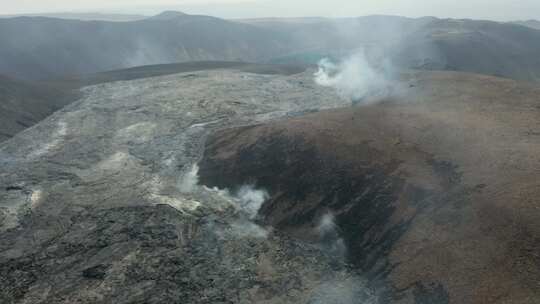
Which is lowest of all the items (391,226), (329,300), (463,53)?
(329,300)

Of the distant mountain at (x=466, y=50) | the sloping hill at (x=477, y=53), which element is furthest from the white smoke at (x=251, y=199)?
the sloping hill at (x=477, y=53)

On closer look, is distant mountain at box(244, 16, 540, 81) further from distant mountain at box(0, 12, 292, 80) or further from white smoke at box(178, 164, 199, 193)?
white smoke at box(178, 164, 199, 193)

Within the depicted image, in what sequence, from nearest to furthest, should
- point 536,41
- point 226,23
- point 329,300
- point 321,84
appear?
point 329,300 → point 321,84 → point 536,41 → point 226,23

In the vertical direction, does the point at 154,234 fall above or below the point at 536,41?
below

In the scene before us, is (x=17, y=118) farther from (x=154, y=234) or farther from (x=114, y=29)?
(x=114, y=29)

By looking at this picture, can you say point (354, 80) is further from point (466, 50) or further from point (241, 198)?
point (466, 50)

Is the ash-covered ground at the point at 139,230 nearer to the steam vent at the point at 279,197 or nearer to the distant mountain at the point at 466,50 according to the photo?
the steam vent at the point at 279,197

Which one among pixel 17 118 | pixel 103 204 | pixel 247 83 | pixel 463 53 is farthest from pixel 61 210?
pixel 463 53
